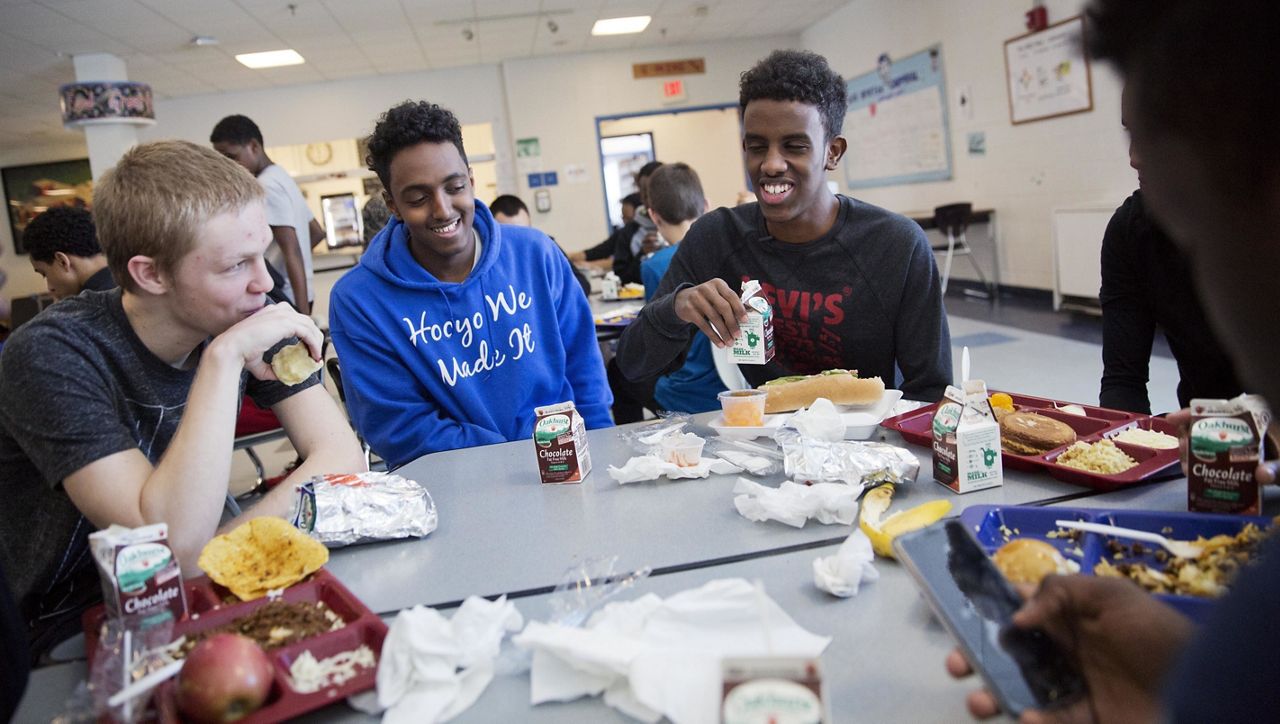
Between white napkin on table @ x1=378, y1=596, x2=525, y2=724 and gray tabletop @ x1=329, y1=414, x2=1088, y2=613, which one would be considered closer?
white napkin on table @ x1=378, y1=596, x2=525, y2=724

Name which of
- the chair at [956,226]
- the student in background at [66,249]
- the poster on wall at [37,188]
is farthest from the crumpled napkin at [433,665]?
the poster on wall at [37,188]

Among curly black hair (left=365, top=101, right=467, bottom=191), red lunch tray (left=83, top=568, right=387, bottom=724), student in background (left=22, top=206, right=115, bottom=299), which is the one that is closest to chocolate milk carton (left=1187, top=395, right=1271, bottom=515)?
red lunch tray (left=83, top=568, right=387, bottom=724)

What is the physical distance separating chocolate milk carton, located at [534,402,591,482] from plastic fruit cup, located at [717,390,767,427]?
0.32 meters

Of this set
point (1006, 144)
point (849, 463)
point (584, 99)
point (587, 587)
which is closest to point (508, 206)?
point (1006, 144)

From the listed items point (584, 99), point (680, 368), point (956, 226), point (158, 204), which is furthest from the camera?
point (584, 99)

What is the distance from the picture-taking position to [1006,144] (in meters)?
7.66

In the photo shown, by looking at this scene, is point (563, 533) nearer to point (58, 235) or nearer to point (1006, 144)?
point (58, 235)

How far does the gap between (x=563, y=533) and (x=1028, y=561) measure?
0.69m

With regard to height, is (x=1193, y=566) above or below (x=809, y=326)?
below

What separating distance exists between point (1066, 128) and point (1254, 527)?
6725 millimetres

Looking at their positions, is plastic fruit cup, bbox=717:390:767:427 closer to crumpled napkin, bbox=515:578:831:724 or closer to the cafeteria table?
the cafeteria table

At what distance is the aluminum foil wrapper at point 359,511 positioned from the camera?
1345 millimetres

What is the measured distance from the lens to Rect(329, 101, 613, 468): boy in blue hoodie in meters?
2.10

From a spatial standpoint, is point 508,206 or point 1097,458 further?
point 508,206
